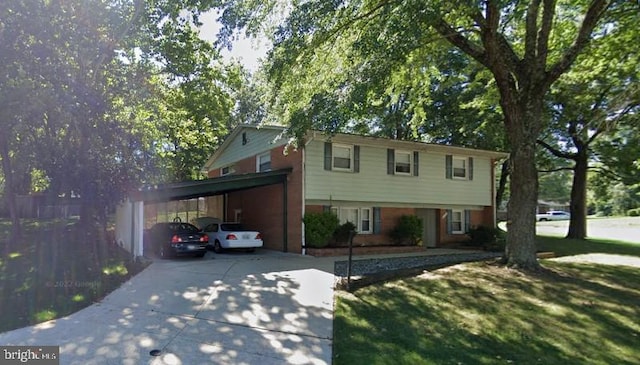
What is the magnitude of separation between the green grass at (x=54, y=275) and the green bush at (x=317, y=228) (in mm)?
6481

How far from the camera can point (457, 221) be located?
22.3 metres

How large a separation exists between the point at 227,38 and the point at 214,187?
6030mm

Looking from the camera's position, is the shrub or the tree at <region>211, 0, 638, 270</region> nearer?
the tree at <region>211, 0, 638, 270</region>

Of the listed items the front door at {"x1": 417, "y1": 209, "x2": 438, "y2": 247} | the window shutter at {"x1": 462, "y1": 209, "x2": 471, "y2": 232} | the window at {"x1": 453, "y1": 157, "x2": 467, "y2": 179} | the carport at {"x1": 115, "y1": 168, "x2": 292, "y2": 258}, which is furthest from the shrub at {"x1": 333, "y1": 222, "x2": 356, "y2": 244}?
the window shutter at {"x1": 462, "y1": 209, "x2": 471, "y2": 232}

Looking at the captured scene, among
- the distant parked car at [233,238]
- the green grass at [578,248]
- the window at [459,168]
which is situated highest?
the window at [459,168]

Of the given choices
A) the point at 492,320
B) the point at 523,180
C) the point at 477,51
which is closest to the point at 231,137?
the point at 477,51

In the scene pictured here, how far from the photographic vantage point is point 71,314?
7387 millimetres

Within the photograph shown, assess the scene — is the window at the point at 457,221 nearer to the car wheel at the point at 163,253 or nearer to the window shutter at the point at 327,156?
the window shutter at the point at 327,156

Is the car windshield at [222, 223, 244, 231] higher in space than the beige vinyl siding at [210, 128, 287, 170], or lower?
lower

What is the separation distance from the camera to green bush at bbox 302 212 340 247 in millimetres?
16750

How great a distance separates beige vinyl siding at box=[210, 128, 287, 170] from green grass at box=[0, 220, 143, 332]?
760cm

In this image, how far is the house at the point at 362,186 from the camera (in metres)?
17.5

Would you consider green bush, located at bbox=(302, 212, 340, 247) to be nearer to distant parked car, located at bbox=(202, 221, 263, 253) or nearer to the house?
the house

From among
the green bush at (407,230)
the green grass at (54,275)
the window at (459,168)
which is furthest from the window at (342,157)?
the green grass at (54,275)
